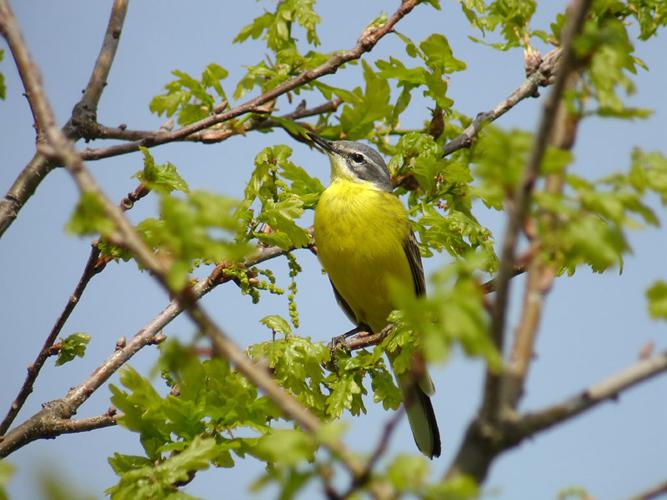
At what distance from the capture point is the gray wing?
24.1ft

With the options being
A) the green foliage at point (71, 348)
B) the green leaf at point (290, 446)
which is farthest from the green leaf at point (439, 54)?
the green leaf at point (290, 446)

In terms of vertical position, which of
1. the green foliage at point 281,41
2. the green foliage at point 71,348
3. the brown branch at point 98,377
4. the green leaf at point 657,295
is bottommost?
the green leaf at point 657,295

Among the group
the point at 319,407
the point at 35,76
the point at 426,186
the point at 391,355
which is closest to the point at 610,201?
the point at 35,76

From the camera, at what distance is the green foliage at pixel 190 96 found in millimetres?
5457

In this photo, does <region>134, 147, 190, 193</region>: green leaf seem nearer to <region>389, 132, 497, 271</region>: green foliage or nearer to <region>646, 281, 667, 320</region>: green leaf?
<region>389, 132, 497, 271</region>: green foliage

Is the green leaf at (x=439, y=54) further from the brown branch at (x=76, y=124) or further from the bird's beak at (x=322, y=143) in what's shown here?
the brown branch at (x=76, y=124)

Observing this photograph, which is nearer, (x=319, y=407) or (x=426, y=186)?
(x=319, y=407)

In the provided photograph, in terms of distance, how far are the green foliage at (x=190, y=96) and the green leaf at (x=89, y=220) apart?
3.56m

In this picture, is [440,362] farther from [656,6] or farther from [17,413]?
[656,6]

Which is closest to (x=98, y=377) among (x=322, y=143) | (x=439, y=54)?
(x=439, y=54)

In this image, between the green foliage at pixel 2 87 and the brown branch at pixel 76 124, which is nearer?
the green foliage at pixel 2 87

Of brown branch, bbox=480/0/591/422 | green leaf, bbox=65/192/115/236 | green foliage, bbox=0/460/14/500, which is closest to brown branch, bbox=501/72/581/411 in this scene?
brown branch, bbox=480/0/591/422

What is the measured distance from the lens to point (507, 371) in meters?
→ 1.76

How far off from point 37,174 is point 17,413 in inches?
46.7
